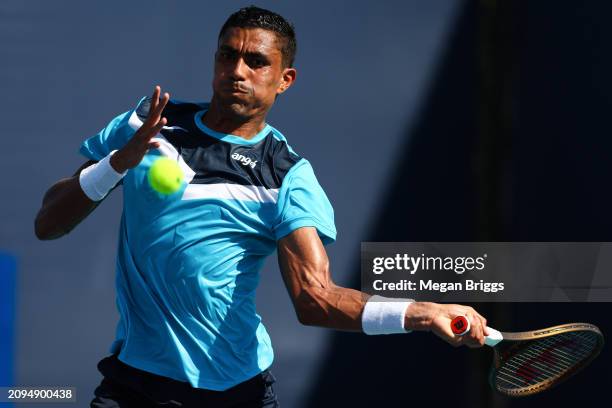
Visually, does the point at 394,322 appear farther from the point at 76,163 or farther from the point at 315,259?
the point at 76,163

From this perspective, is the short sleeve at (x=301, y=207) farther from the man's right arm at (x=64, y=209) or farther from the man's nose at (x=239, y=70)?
the man's right arm at (x=64, y=209)

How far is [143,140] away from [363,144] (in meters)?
2.34

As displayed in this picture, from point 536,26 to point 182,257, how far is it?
272 centimetres

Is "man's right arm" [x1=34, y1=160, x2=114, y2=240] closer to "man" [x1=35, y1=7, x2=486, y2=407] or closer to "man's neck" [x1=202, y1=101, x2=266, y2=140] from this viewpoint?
"man" [x1=35, y1=7, x2=486, y2=407]

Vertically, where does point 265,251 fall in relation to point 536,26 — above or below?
below

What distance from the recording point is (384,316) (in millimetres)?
2824

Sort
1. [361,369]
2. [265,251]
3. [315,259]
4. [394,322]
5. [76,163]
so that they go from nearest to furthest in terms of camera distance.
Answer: [394,322]
[315,259]
[265,251]
[76,163]
[361,369]

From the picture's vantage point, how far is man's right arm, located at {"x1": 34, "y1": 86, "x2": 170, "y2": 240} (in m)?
2.84

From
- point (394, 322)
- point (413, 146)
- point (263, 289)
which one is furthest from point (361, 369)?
point (394, 322)

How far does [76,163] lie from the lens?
474 cm

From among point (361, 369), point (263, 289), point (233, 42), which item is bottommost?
point (361, 369)

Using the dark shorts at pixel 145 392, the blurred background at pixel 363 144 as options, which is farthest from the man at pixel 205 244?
the blurred background at pixel 363 144

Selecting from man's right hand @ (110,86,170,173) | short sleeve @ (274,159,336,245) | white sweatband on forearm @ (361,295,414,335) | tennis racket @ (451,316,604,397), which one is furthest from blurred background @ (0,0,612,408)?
white sweatband on forearm @ (361,295,414,335)

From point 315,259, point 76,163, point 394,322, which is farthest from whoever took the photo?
point 76,163
